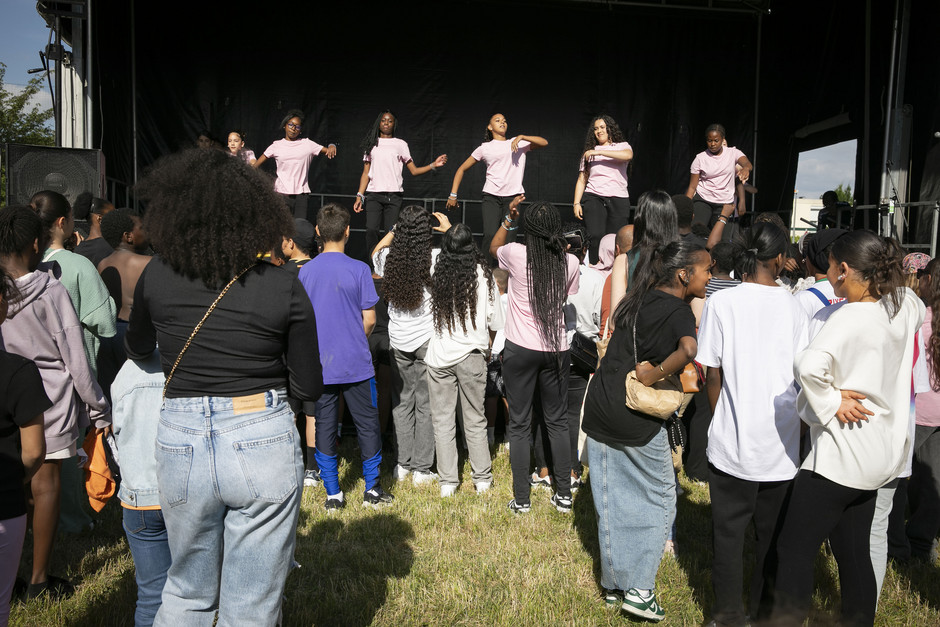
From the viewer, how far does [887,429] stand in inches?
95.8

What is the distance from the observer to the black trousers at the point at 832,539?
2.45m

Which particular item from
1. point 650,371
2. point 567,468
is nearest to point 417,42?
point 567,468

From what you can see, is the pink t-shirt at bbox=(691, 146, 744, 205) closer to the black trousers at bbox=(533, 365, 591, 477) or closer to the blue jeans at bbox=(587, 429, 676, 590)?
the black trousers at bbox=(533, 365, 591, 477)

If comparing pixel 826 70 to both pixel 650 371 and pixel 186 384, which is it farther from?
pixel 186 384

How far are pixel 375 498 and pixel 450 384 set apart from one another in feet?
2.82

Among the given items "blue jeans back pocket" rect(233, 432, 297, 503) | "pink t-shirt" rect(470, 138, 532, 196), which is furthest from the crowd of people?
"pink t-shirt" rect(470, 138, 532, 196)

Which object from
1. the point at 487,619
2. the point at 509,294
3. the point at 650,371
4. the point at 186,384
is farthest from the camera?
the point at 509,294

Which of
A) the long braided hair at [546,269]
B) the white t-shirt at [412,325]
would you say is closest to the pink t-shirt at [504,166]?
the white t-shirt at [412,325]

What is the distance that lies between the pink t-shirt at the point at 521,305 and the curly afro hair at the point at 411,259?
56 cm

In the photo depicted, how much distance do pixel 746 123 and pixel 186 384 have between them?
35.7 feet

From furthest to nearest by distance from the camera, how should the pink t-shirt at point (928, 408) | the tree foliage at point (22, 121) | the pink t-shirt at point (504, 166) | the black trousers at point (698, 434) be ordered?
the tree foliage at point (22, 121), the pink t-shirt at point (504, 166), the black trousers at point (698, 434), the pink t-shirt at point (928, 408)

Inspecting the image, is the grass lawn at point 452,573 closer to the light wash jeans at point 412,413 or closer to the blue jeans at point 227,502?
the light wash jeans at point 412,413

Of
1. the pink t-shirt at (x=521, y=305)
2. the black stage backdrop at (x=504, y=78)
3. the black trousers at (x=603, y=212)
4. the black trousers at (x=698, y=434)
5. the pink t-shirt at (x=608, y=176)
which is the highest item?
the black stage backdrop at (x=504, y=78)

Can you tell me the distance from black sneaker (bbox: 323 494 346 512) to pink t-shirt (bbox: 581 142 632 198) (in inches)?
192
